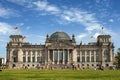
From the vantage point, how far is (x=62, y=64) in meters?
199

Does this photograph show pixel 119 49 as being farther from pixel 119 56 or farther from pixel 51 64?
pixel 51 64

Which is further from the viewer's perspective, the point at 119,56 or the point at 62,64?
the point at 62,64

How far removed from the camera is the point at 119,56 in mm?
131125

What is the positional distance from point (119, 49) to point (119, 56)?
336 inches

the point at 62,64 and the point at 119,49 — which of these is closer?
the point at 119,49

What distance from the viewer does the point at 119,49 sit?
456 ft

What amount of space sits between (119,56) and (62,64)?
240ft

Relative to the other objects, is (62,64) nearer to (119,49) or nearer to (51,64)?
(51,64)

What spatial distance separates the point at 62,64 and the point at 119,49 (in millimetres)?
66847

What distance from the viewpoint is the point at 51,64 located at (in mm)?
199875

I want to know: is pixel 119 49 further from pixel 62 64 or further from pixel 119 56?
pixel 62 64

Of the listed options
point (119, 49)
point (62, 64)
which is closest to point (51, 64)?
point (62, 64)

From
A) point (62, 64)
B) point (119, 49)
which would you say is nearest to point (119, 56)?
point (119, 49)
